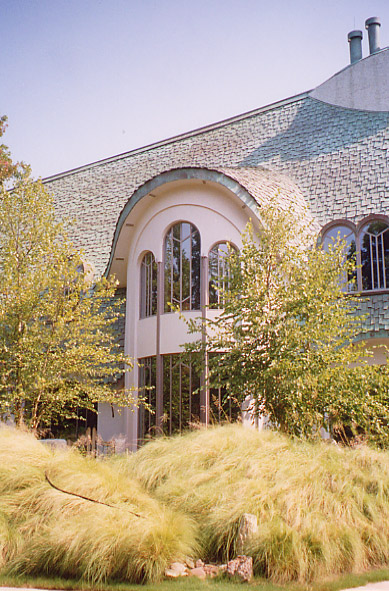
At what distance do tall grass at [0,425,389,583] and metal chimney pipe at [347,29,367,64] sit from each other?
1478 cm

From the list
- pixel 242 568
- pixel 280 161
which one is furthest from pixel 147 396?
pixel 242 568

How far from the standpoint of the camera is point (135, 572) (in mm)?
6285

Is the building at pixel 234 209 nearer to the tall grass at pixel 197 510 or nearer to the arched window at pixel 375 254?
the arched window at pixel 375 254

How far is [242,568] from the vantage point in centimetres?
620

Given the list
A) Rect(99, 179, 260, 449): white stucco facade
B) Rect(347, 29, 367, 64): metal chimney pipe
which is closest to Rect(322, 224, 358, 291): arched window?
Rect(99, 179, 260, 449): white stucco facade

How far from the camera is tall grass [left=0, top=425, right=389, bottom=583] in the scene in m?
6.34

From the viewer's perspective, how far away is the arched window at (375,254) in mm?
14344

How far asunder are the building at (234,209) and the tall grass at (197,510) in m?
5.11

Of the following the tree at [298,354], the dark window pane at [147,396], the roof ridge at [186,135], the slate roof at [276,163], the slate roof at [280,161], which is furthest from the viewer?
the roof ridge at [186,135]

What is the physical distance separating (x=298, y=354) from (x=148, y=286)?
6029 mm

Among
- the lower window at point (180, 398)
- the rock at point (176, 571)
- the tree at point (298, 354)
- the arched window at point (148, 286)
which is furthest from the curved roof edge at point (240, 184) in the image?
the rock at point (176, 571)

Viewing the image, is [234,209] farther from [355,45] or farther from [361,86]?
[355,45]

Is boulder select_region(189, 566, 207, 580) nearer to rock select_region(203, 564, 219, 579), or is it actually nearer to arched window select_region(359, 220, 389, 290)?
rock select_region(203, 564, 219, 579)

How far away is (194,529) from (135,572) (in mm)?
937
